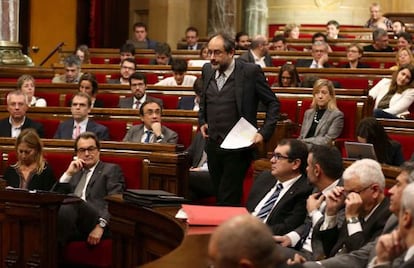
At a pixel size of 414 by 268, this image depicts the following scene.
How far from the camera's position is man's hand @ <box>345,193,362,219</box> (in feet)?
14.9

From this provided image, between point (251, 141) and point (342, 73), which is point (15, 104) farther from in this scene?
point (342, 73)

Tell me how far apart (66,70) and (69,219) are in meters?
4.90

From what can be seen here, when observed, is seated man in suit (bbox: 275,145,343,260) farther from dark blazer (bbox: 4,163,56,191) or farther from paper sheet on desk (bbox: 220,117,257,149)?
dark blazer (bbox: 4,163,56,191)

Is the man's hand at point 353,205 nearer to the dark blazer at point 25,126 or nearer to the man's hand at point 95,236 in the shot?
the man's hand at point 95,236

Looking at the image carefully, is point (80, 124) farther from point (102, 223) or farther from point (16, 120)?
point (102, 223)

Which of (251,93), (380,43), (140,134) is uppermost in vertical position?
(380,43)

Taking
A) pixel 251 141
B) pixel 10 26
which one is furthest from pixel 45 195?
pixel 10 26

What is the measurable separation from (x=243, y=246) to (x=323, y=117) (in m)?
5.71

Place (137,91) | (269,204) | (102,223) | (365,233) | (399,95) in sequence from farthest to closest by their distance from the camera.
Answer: (137,91) → (399,95) → (102,223) → (269,204) → (365,233)

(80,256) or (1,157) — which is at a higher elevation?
(1,157)

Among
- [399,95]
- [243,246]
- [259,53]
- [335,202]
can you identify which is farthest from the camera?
[259,53]

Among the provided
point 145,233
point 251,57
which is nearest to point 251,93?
point 145,233

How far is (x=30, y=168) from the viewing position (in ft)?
22.6

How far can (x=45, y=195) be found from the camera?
612 centimetres
